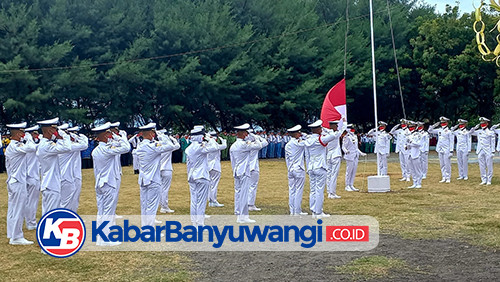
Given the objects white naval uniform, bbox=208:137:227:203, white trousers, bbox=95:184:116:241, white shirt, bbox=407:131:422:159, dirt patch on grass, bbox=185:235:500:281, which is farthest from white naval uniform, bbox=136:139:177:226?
white shirt, bbox=407:131:422:159

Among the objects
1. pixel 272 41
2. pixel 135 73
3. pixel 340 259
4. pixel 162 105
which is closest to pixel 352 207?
pixel 340 259

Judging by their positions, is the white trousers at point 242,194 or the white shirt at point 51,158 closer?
the white shirt at point 51,158

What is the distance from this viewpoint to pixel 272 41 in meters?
37.6

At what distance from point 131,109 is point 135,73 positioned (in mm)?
2436

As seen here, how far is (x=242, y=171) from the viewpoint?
11.5m

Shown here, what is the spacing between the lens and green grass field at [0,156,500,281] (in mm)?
7871

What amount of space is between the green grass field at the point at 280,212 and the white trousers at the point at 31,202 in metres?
0.31

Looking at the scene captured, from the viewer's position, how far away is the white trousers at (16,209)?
972cm

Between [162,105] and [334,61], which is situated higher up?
[334,61]

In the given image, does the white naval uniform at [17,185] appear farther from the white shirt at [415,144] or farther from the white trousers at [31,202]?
the white shirt at [415,144]

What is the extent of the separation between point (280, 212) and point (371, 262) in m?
5.11

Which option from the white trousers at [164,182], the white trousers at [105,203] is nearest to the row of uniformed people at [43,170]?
the white trousers at [105,203]

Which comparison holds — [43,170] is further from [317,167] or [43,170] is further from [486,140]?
[486,140]

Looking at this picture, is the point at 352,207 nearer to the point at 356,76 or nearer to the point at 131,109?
the point at 131,109
